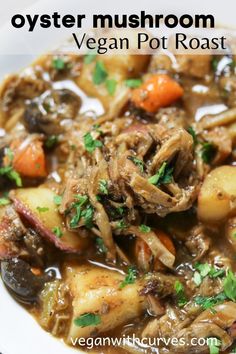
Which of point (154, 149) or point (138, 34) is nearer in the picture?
point (154, 149)

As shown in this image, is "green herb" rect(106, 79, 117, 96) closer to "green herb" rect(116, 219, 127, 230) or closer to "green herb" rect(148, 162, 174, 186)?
"green herb" rect(148, 162, 174, 186)

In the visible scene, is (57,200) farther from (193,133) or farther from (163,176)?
(193,133)

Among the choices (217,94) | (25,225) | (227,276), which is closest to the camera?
(227,276)

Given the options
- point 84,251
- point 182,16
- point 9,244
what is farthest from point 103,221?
point 182,16

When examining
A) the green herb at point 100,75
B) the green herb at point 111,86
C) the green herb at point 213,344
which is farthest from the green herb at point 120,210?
the green herb at point 100,75

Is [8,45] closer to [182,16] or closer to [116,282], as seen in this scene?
[182,16]

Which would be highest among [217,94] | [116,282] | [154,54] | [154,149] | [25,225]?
[154,54]
